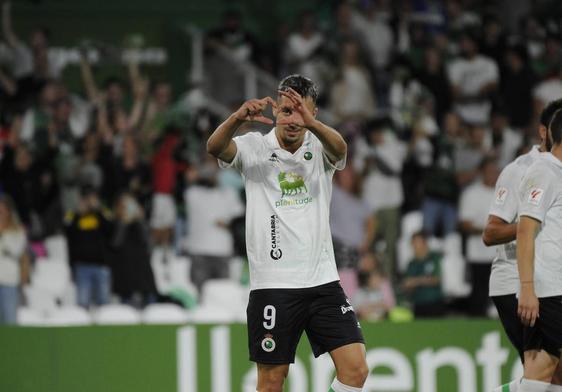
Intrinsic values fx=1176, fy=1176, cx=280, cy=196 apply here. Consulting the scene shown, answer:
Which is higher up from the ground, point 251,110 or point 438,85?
point 438,85

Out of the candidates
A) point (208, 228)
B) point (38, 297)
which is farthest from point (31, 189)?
point (208, 228)

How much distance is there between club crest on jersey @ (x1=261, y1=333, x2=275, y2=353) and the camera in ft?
23.1

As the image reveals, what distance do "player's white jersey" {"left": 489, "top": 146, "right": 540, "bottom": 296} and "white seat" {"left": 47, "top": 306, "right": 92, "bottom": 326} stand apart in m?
5.45

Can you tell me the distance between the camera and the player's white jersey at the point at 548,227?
6895 millimetres

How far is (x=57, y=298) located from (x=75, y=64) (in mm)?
5809

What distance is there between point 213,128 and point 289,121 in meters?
8.75

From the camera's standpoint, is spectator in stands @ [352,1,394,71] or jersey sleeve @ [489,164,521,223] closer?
jersey sleeve @ [489,164,521,223]

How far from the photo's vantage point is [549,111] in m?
7.11

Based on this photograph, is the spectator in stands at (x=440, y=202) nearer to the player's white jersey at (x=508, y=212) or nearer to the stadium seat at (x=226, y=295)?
the stadium seat at (x=226, y=295)

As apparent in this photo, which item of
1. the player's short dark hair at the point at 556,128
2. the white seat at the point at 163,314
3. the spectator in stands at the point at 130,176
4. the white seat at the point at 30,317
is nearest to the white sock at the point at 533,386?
the player's short dark hair at the point at 556,128

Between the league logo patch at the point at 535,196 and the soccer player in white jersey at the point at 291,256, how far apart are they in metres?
1.12

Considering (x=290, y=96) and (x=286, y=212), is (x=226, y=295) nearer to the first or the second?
(x=286, y=212)

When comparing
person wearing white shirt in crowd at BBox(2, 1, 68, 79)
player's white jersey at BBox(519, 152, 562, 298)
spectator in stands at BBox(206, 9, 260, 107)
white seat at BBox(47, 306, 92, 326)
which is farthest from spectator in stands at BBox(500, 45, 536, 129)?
player's white jersey at BBox(519, 152, 562, 298)

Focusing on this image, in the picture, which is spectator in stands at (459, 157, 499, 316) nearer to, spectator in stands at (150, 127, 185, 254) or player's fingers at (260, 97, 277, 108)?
spectator in stands at (150, 127, 185, 254)
